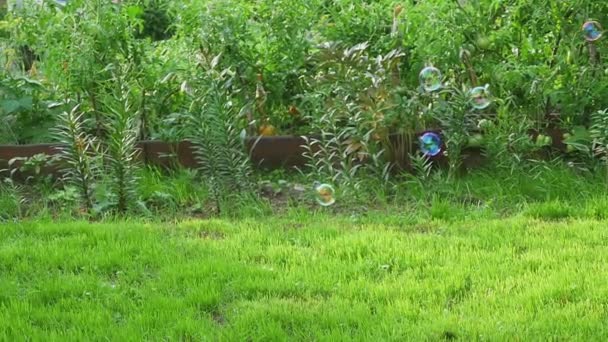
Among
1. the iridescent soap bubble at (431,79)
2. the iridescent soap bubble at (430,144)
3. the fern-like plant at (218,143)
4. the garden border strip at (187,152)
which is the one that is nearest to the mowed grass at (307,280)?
the fern-like plant at (218,143)

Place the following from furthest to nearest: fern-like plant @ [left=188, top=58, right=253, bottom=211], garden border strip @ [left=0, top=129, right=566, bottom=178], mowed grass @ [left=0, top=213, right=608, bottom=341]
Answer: garden border strip @ [left=0, top=129, right=566, bottom=178]
fern-like plant @ [left=188, top=58, right=253, bottom=211]
mowed grass @ [left=0, top=213, right=608, bottom=341]

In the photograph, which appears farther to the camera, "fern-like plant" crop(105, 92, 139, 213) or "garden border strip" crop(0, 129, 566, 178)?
"garden border strip" crop(0, 129, 566, 178)

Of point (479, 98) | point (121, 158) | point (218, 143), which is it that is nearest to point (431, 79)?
point (479, 98)

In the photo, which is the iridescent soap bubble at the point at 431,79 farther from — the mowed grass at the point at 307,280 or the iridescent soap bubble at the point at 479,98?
the mowed grass at the point at 307,280

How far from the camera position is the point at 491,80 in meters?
5.46

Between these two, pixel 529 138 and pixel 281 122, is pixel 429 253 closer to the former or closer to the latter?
pixel 529 138

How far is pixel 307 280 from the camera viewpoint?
354 centimetres

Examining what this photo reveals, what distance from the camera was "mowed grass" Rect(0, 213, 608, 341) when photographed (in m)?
3.07

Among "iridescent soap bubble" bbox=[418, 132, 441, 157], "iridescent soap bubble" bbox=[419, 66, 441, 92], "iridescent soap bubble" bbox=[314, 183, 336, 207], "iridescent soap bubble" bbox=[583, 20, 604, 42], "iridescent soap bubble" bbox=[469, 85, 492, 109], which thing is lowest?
"iridescent soap bubble" bbox=[314, 183, 336, 207]

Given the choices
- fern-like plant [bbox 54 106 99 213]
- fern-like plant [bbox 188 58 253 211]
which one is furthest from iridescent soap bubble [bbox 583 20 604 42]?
fern-like plant [bbox 54 106 99 213]

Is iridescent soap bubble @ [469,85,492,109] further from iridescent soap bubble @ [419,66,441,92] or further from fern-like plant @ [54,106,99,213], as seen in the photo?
fern-like plant @ [54,106,99,213]

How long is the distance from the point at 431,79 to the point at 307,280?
6.44 ft

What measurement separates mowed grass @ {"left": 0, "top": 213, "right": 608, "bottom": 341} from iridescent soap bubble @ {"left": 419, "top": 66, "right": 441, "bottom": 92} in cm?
95

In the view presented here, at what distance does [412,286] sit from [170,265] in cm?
110
